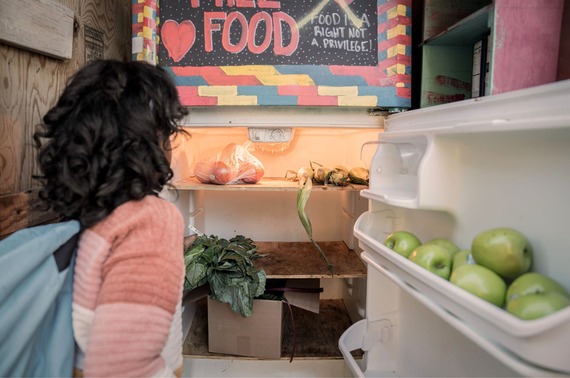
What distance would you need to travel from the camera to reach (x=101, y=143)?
70cm

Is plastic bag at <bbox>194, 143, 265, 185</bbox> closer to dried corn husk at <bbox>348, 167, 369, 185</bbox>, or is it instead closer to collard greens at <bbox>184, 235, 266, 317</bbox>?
collard greens at <bbox>184, 235, 266, 317</bbox>

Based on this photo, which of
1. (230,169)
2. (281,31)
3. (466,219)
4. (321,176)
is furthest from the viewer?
(321,176)

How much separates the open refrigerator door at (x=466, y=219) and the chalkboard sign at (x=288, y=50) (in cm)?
23

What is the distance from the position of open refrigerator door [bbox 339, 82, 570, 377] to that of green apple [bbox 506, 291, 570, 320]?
37mm

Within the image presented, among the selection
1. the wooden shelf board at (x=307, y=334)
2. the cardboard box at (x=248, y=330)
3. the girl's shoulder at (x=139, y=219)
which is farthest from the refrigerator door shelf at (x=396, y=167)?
the wooden shelf board at (x=307, y=334)

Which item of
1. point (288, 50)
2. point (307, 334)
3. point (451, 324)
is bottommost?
point (307, 334)

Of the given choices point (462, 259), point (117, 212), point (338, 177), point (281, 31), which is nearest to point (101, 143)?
point (117, 212)

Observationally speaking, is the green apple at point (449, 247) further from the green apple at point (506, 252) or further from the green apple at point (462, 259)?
the green apple at point (506, 252)

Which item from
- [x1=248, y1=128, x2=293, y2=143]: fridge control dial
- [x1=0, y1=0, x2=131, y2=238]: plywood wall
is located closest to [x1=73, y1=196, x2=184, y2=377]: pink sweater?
[x1=0, y1=0, x2=131, y2=238]: plywood wall

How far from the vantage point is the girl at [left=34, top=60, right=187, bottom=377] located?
0.62 meters

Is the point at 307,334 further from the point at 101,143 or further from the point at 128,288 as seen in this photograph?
the point at 101,143

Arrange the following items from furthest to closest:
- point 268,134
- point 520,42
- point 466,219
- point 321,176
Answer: point 321,176 → point 268,134 → point 520,42 → point 466,219

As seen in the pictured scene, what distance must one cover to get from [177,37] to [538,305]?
1.44m

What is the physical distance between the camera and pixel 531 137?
0.74 m
